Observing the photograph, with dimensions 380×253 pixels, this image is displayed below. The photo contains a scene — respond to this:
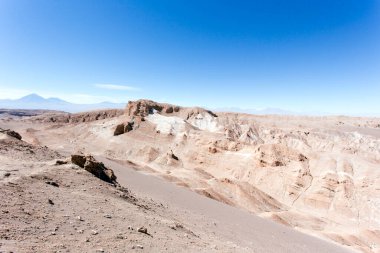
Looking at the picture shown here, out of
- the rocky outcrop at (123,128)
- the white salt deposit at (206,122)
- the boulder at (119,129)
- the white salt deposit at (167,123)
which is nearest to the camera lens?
the boulder at (119,129)

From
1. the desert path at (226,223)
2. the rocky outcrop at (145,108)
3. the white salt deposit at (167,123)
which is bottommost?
the desert path at (226,223)

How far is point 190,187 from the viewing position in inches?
1192

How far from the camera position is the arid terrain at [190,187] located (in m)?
7.72

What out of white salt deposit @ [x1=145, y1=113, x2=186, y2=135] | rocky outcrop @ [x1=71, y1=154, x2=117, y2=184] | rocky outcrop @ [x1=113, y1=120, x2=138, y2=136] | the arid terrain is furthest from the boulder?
rocky outcrop @ [x1=71, y1=154, x2=117, y2=184]

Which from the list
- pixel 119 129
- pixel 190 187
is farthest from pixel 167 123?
pixel 190 187

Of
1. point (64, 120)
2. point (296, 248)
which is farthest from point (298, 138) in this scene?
point (64, 120)

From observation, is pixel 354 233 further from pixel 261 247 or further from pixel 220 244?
pixel 220 244

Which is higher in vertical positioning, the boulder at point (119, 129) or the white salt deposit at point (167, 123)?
the white salt deposit at point (167, 123)

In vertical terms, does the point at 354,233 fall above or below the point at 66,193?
below

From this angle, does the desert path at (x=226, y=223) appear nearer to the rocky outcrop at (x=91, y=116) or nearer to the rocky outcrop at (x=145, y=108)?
the rocky outcrop at (x=145, y=108)

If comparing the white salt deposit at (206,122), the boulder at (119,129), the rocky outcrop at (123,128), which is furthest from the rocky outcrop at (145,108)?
the boulder at (119,129)

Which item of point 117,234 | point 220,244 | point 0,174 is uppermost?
point 0,174

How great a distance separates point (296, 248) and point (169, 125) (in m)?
50.5

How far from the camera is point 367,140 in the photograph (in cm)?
6525
